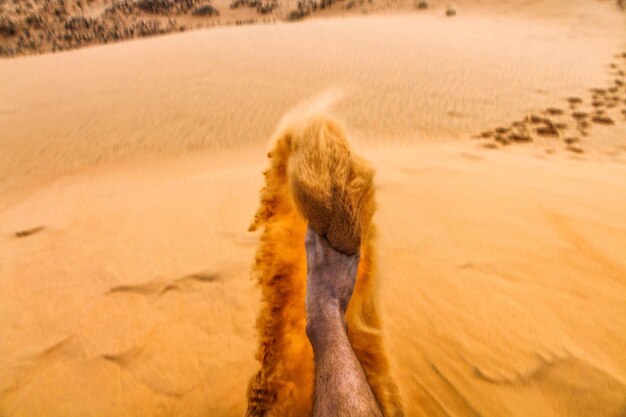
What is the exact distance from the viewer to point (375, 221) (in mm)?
2627

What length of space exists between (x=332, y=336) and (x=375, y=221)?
5.04 ft

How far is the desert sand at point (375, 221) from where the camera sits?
162 cm

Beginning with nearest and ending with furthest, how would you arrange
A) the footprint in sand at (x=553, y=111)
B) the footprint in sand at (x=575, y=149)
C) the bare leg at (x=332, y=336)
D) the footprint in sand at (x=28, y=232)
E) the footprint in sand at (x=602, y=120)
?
the bare leg at (x=332, y=336), the footprint in sand at (x=28, y=232), the footprint in sand at (x=575, y=149), the footprint in sand at (x=602, y=120), the footprint in sand at (x=553, y=111)

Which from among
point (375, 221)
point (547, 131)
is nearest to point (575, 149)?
point (547, 131)

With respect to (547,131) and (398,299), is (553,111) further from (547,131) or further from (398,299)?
(398,299)

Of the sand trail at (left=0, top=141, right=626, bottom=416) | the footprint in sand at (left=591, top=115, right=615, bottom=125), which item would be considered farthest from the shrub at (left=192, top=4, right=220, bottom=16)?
the footprint in sand at (left=591, top=115, right=615, bottom=125)

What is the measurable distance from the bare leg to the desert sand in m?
0.57

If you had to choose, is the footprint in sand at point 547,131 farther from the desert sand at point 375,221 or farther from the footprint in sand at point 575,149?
the footprint in sand at point 575,149

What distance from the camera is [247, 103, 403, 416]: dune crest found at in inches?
49.8

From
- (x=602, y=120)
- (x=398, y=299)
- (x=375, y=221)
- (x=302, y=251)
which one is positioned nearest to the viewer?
(x=302, y=251)

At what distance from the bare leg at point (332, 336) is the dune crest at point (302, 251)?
9cm

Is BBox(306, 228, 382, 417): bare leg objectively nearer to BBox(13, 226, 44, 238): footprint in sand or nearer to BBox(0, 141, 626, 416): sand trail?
BBox(0, 141, 626, 416): sand trail

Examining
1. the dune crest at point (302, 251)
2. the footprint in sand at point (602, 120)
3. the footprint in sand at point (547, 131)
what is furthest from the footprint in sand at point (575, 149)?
the dune crest at point (302, 251)

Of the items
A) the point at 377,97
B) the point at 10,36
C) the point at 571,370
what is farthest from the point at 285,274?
the point at 10,36
